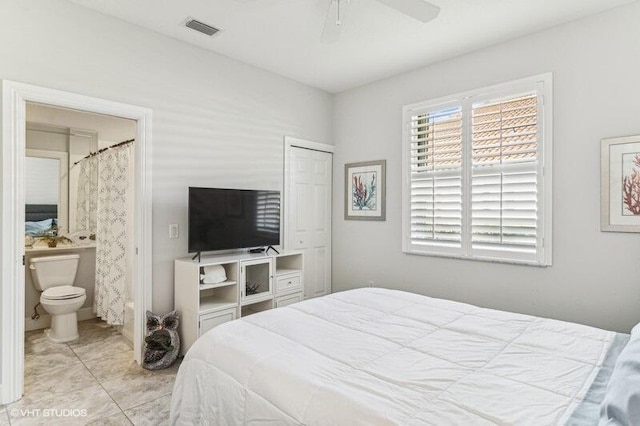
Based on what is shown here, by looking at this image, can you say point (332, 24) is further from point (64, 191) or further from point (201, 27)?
point (64, 191)

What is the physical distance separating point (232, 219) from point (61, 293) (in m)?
1.98

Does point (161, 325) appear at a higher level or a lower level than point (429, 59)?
lower

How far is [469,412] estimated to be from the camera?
112 cm

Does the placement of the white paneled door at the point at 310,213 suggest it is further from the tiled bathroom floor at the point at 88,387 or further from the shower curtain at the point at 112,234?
the tiled bathroom floor at the point at 88,387

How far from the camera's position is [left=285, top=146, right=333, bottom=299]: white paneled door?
422cm

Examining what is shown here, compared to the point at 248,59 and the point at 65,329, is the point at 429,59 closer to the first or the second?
the point at 248,59

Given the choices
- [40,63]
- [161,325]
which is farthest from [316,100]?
[161,325]

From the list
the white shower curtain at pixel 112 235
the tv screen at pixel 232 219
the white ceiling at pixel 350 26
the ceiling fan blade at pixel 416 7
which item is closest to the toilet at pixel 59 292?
the white shower curtain at pixel 112 235

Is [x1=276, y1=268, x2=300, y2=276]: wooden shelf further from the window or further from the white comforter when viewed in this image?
the white comforter

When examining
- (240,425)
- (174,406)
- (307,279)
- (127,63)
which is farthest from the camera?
(307,279)

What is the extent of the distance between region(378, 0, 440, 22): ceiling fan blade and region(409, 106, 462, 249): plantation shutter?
1.57 meters

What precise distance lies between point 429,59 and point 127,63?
2787mm

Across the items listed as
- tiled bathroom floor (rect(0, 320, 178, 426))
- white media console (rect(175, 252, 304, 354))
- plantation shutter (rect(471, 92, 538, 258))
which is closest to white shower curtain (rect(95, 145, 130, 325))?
tiled bathroom floor (rect(0, 320, 178, 426))

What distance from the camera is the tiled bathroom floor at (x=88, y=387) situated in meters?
2.23
